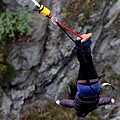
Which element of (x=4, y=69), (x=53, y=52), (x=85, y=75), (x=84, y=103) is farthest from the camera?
(x=53, y=52)

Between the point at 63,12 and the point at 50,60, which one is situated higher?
the point at 63,12

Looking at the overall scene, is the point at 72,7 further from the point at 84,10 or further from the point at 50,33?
the point at 50,33

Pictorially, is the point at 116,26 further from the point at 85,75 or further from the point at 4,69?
the point at 85,75

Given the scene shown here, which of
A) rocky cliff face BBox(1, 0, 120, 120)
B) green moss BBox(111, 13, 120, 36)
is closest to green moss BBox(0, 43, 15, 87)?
rocky cliff face BBox(1, 0, 120, 120)

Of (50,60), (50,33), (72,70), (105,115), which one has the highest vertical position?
(50,33)

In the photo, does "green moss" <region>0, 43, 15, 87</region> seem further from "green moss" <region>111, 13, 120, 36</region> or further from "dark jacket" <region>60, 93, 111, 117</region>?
"dark jacket" <region>60, 93, 111, 117</region>

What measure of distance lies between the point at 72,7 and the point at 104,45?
3.50 feet

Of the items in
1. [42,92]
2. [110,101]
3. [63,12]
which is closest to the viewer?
[110,101]

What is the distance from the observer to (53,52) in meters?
7.29

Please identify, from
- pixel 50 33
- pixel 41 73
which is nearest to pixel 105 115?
pixel 41 73

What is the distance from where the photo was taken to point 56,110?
7453mm

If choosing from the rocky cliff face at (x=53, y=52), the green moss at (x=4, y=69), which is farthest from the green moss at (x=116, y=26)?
the green moss at (x=4, y=69)

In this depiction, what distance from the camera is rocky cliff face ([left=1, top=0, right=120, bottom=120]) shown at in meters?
7.12

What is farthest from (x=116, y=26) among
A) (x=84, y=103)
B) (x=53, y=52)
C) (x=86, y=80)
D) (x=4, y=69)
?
Answer: (x=86, y=80)
